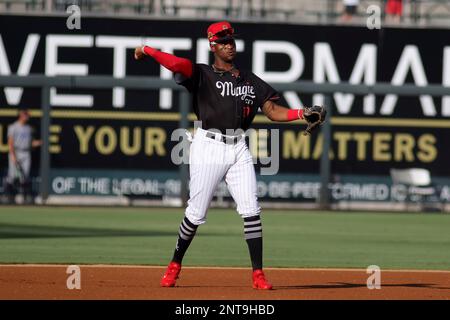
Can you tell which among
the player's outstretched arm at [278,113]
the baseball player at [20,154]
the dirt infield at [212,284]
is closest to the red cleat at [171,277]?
the dirt infield at [212,284]

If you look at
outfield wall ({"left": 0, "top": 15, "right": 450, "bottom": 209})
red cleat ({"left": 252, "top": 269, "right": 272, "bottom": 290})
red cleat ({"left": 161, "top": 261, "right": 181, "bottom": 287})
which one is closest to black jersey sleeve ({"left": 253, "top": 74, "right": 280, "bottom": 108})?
red cleat ({"left": 252, "top": 269, "right": 272, "bottom": 290})

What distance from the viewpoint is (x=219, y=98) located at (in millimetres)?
9406

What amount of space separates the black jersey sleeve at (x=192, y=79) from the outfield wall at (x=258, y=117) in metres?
12.2

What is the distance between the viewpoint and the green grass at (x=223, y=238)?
12.8 m

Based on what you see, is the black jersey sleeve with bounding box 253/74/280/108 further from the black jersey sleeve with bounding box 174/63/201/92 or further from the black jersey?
the black jersey sleeve with bounding box 174/63/201/92

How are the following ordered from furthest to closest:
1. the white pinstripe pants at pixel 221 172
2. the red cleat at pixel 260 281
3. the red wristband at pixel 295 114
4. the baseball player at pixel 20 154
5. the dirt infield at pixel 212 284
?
1. the baseball player at pixel 20 154
2. the red wristband at pixel 295 114
3. the red cleat at pixel 260 281
4. the white pinstripe pants at pixel 221 172
5. the dirt infield at pixel 212 284

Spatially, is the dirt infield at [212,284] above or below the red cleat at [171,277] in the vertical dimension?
below

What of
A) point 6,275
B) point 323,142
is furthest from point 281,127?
point 6,275

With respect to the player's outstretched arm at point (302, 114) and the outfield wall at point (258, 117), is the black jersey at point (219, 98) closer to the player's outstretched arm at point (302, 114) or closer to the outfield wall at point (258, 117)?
the player's outstretched arm at point (302, 114)

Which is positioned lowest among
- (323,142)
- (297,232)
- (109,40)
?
(297,232)

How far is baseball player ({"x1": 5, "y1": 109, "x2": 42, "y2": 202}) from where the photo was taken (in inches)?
849

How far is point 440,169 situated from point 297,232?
633cm

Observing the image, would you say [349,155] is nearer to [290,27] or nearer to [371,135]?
[371,135]

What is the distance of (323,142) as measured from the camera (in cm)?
2209
